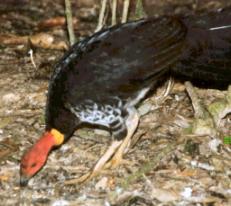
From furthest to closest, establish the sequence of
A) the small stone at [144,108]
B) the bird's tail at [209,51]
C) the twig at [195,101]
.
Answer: the small stone at [144,108], the twig at [195,101], the bird's tail at [209,51]

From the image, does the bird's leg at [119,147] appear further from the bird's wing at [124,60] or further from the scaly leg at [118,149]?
the bird's wing at [124,60]

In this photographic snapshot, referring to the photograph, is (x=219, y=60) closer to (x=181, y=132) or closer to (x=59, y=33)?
(x=181, y=132)

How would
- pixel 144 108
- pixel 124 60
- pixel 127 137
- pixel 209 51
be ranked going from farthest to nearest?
pixel 144 108 < pixel 127 137 < pixel 209 51 < pixel 124 60

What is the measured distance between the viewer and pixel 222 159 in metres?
5.43

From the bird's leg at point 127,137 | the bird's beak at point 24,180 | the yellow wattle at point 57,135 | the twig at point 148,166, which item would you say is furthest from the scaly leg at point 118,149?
the bird's beak at point 24,180

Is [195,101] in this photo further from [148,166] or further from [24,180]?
[24,180]

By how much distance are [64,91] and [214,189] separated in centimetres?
136

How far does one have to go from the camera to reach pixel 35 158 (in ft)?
16.5

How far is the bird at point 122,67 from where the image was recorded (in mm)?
4965

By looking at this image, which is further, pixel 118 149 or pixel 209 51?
pixel 118 149

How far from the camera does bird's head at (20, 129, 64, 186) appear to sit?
5021 millimetres

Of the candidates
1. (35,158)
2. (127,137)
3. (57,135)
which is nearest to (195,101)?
(127,137)

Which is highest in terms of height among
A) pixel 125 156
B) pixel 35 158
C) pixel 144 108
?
pixel 35 158

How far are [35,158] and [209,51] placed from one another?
1.54 m
